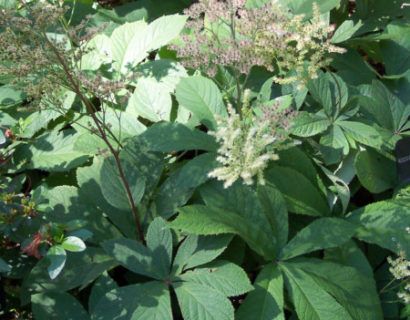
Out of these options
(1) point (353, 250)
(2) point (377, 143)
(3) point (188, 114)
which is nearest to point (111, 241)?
(3) point (188, 114)

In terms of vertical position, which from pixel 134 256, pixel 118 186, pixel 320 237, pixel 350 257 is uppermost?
pixel 118 186

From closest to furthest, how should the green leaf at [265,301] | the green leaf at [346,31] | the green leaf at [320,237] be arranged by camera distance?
the green leaf at [265,301], the green leaf at [320,237], the green leaf at [346,31]

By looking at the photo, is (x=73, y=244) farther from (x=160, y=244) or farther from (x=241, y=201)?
(x=241, y=201)

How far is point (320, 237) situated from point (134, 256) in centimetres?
55

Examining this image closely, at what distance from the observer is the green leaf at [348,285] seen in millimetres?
1270

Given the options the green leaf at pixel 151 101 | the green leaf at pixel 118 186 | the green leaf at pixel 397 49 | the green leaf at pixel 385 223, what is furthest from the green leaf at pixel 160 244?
the green leaf at pixel 397 49

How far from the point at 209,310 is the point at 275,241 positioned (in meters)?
0.32

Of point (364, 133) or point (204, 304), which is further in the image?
point (364, 133)

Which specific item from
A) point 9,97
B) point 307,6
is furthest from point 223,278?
point 307,6

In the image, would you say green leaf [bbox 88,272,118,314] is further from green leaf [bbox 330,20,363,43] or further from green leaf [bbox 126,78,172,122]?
green leaf [bbox 330,20,363,43]

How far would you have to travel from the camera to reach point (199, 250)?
132 cm

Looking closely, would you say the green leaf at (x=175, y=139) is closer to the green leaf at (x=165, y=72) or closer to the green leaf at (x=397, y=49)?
the green leaf at (x=165, y=72)

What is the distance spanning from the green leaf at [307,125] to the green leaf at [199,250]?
468mm

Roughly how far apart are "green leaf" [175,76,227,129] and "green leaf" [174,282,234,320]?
0.54m
